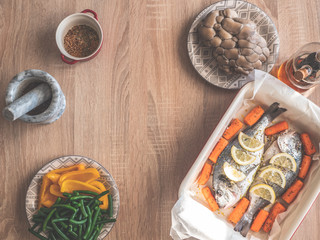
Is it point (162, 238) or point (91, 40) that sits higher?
point (91, 40)

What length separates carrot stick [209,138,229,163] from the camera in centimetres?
110

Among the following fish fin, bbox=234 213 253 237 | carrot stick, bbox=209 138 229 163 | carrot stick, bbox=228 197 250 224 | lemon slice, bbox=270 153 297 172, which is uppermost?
carrot stick, bbox=209 138 229 163

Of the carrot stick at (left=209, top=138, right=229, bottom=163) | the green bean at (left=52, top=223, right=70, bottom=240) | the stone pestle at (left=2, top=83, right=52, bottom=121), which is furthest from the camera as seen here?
the carrot stick at (left=209, top=138, right=229, bottom=163)

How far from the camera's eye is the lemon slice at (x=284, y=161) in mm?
1098

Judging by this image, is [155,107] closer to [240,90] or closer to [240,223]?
[240,90]

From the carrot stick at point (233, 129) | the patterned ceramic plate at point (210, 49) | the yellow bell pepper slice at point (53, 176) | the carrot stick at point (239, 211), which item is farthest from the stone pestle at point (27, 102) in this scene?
the carrot stick at point (239, 211)

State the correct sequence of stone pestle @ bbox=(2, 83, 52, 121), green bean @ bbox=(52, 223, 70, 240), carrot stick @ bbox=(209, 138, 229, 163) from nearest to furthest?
1. stone pestle @ bbox=(2, 83, 52, 121)
2. green bean @ bbox=(52, 223, 70, 240)
3. carrot stick @ bbox=(209, 138, 229, 163)

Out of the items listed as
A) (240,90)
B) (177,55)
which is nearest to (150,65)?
(177,55)

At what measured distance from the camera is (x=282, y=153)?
1.10 meters

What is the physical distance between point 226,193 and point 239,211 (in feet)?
0.29

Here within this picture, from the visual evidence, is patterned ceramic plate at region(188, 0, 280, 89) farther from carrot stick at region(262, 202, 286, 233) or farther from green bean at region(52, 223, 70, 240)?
green bean at region(52, 223, 70, 240)

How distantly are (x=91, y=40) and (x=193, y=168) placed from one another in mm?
573

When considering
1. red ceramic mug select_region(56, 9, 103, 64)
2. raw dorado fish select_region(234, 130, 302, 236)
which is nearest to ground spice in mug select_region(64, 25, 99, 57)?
red ceramic mug select_region(56, 9, 103, 64)

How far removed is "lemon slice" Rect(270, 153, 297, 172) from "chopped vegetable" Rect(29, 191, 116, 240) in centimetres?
61
